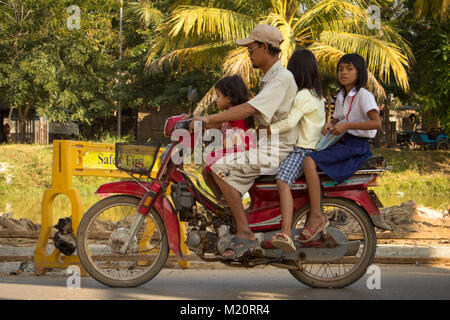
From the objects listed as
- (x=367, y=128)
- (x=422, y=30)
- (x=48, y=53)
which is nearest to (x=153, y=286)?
(x=367, y=128)

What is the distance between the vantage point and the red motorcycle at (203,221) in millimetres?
5289

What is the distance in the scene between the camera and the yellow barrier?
20.7ft

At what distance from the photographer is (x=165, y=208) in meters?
5.39

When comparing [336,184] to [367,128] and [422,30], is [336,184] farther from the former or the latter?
[422,30]

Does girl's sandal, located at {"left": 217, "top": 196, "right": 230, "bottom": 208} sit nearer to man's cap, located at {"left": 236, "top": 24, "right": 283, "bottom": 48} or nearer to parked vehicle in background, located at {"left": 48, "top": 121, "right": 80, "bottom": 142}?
man's cap, located at {"left": 236, "top": 24, "right": 283, "bottom": 48}

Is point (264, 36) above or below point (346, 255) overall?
above

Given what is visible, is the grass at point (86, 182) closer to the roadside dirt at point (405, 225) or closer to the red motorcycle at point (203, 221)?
the roadside dirt at point (405, 225)

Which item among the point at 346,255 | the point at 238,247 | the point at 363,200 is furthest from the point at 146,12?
the point at 238,247

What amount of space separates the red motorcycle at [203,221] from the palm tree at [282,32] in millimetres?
12491

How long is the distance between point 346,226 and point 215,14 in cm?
1396

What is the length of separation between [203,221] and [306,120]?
3.85 feet

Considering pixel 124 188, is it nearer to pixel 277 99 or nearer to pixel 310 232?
pixel 277 99

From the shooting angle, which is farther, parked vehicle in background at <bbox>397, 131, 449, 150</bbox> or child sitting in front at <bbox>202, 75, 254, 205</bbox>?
parked vehicle in background at <bbox>397, 131, 449, 150</bbox>

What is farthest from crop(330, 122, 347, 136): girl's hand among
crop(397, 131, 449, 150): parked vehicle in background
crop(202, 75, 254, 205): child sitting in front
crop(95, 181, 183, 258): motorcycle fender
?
crop(397, 131, 449, 150): parked vehicle in background
